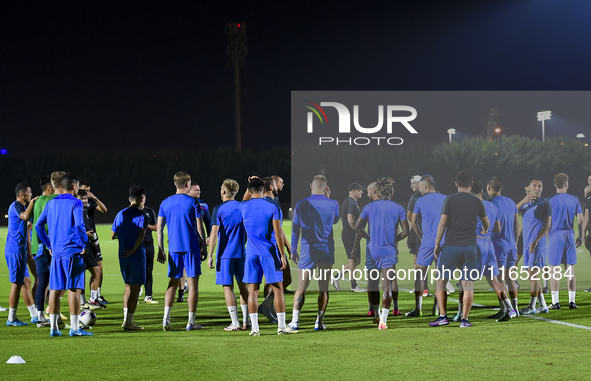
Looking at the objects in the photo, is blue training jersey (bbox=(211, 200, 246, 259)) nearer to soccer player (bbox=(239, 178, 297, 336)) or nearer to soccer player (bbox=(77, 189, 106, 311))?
soccer player (bbox=(239, 178, 297, 336))

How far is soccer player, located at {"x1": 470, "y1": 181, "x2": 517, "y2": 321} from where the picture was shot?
349 inches

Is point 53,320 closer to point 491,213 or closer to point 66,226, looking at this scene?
point 66,226

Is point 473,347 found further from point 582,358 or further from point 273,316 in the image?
point 273,316

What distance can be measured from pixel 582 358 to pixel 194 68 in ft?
201

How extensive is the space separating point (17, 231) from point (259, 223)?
334cm

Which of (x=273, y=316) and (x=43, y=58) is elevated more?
(x=43, y=58)

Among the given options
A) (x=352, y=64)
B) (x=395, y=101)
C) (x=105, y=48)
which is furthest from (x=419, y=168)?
(x=105, y=48)

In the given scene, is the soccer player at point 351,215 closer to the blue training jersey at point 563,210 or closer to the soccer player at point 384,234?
the soccer player at point 384,234

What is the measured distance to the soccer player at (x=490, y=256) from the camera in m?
8.88

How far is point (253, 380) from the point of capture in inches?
234

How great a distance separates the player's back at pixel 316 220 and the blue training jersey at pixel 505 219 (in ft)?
8.36

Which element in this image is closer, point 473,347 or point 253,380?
point 253,380

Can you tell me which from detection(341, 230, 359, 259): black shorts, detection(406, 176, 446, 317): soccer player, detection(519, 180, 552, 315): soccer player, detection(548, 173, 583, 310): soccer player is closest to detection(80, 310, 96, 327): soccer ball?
detection(406, 176, 446, 317): soccer player

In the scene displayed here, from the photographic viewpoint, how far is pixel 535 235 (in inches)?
392
